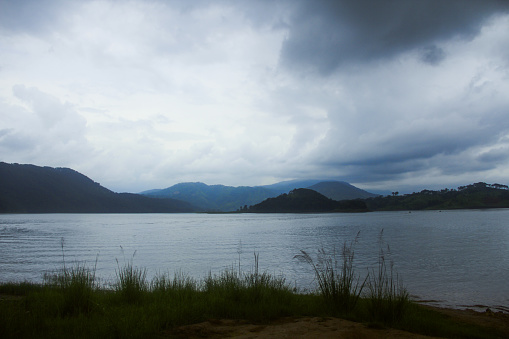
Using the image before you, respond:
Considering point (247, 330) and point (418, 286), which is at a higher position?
point (247, 330)

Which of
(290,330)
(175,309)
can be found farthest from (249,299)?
(290,330)

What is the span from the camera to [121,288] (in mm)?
10664

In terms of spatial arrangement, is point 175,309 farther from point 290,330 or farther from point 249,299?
point 290,330

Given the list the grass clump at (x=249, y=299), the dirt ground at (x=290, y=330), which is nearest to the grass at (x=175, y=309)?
the grass clump at (x=249, y=299)

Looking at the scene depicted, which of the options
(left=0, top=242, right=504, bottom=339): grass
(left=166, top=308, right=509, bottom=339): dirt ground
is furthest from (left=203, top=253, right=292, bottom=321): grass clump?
(left=166, top=308, right=509, bottom=339): dirt ground

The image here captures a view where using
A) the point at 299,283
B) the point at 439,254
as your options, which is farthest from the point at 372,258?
the point at 299,283

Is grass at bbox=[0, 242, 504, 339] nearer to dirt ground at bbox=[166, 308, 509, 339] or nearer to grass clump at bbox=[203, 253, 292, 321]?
grass clump at bbox=[203, 253, 292, 321]

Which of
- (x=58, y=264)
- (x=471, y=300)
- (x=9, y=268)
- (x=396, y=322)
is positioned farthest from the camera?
(x=58, y=264)

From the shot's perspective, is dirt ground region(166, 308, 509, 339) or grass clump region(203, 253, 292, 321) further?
grass clump region(203, 253, 292, 321)

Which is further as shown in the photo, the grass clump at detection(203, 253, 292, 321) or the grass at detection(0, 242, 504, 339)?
the grass clump at detection(203, 253, 292, 321)

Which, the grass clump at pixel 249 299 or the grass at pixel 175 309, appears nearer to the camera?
the grass at pixel 175 309

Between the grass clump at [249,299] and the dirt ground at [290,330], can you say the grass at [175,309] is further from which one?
the dirt ground at [290,330]

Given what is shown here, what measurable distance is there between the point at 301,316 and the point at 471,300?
461 inches

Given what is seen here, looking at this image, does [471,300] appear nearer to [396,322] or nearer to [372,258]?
[396,322]
